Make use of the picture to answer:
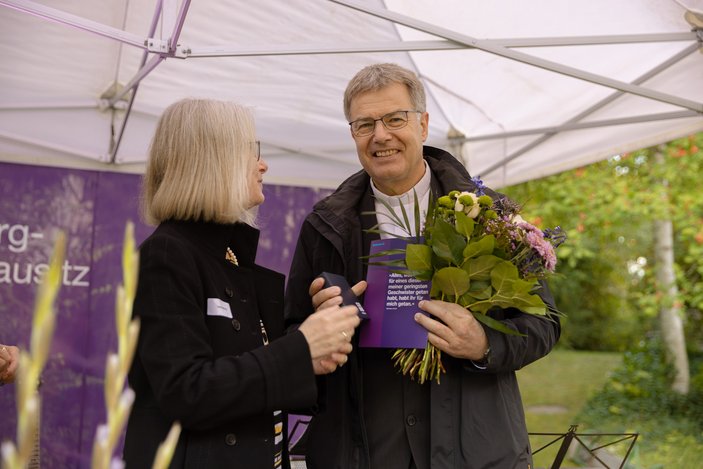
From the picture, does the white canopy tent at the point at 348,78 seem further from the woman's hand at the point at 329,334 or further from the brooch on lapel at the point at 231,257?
the woman's hand at the point at 329,334

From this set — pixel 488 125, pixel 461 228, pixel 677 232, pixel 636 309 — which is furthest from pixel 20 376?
pixel 636 309

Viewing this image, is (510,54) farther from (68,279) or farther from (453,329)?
(68,279)

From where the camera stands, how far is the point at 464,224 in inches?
78.4

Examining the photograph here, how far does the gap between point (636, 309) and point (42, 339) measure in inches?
677

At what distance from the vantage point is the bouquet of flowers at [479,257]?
1.99 metres

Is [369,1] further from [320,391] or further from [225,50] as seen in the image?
[320,391]

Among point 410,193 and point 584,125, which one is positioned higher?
point 584,125

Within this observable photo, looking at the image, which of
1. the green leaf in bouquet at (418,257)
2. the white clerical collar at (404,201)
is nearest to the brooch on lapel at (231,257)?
the green leaf in bouquet at (418,257)

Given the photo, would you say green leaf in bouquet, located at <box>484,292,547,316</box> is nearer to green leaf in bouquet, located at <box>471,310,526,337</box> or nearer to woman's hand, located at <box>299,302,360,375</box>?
green leaf in bouquet, located at <box>471,310,526,337</box>

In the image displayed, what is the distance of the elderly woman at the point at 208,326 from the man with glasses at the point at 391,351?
251 millimetres

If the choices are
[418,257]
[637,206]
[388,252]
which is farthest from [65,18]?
[637,206]

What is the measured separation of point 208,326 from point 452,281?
0.66 meters

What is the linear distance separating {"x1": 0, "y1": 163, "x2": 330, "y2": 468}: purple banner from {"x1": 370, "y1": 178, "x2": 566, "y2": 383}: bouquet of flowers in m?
3.02

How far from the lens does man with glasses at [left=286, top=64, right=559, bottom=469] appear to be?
215 cm
